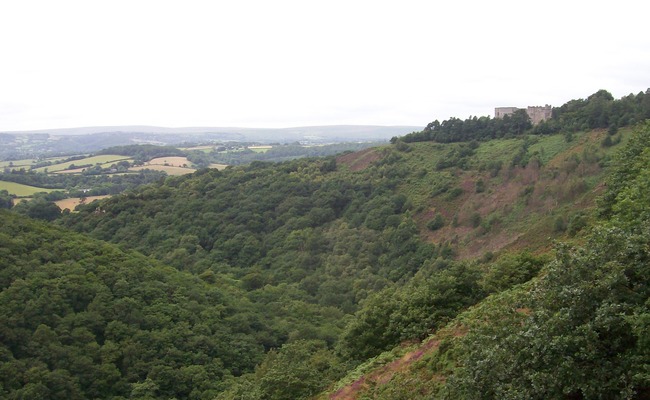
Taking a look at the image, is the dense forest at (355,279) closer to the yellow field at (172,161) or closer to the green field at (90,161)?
the yellow field at (172,161)

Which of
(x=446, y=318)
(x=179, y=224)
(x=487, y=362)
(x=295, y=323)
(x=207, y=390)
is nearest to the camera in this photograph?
(x=487, y=362)

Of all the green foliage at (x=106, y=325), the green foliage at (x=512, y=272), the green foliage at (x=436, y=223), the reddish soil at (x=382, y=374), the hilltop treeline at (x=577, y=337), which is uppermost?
the hilltop treeline at (x=577, y=337)

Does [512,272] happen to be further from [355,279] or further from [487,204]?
[487,204]

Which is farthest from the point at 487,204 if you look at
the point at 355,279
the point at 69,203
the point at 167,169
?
the point at 167,169

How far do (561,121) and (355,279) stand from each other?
107 feet

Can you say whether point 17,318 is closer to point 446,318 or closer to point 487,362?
point 446,318

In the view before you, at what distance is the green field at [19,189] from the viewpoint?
3903 inches

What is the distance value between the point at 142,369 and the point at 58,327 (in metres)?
5.75

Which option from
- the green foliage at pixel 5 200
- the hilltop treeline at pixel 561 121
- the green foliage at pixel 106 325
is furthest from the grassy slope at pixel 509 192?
the green foliage at pixel 5 200

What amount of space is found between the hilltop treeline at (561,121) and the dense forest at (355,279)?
1.32 m

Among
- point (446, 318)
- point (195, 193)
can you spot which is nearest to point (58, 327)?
point (446, 318)

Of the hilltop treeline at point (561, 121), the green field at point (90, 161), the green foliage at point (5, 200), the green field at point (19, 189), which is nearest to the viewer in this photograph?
the hilltop treeline at point (561, 121)

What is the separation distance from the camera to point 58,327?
31609 mm

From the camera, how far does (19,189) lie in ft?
337
